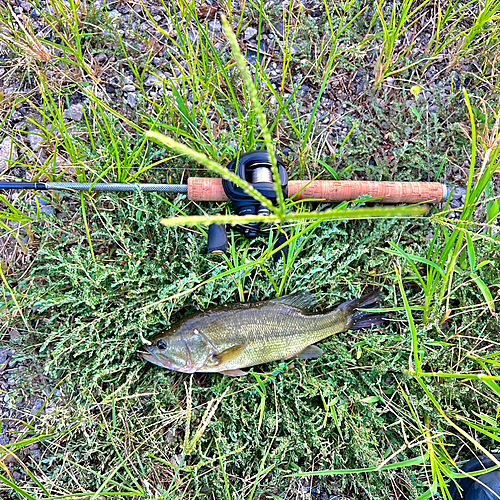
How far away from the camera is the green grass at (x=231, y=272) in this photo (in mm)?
3211

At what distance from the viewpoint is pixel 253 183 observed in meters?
3.00

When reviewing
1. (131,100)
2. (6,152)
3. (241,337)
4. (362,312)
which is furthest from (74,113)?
(362,312)

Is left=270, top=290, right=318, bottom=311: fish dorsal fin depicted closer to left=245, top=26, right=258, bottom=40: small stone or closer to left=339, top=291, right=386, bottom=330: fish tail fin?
left=339, top=291, right=386, bottom=330: fish tail fin

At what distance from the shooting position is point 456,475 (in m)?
2.77

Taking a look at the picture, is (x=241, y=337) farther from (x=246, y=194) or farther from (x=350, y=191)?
(x=350, y=191)

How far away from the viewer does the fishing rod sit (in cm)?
307

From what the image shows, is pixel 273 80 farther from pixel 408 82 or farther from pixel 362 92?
pixel 408 82

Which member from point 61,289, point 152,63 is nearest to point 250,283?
point 61,289

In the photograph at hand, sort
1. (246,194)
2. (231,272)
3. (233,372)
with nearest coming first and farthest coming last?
(231,272) < (246,194) < (233,372)

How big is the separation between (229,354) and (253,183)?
1.33 metres

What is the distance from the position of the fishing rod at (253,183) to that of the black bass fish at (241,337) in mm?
552

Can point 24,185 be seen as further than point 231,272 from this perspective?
Yes

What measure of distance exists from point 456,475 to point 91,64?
176 inches

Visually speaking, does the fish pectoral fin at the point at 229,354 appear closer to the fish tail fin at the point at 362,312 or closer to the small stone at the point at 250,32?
the fish tail fin at the point at 362,312
